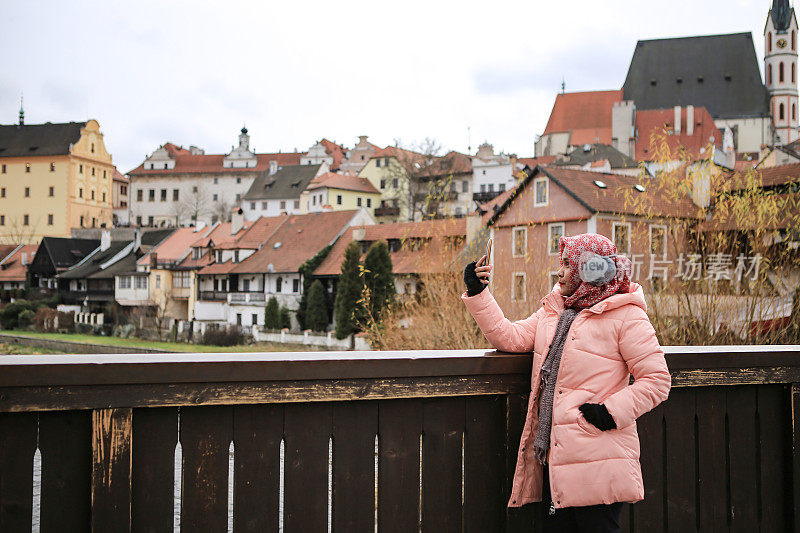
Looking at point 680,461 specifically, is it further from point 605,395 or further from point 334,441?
point 334,441

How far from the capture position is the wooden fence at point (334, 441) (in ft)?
6.43

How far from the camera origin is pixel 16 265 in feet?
190

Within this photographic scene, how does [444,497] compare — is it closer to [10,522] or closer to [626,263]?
[626,263]

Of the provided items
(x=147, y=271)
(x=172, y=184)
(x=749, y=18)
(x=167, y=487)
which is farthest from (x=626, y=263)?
(x=172, y=184)

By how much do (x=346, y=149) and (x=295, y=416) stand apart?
95.9 m

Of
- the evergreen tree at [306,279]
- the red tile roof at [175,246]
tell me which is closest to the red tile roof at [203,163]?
the red tile roof at [175,246]

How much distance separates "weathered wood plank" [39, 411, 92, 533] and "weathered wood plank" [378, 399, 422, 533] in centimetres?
85

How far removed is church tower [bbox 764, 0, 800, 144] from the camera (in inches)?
2942

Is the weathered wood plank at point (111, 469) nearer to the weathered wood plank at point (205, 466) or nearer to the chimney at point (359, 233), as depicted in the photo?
the weathered wood plank at point (205, 466)

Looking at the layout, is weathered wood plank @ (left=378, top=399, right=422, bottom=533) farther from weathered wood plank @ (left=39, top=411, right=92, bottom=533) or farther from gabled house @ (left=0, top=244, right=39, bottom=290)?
gabled house @ (left=0, top=244, right=39, bottom=290)

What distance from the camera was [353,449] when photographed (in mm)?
2244

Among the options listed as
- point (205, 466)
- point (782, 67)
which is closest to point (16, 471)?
point (205, 466)

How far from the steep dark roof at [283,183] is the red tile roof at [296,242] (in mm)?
30126

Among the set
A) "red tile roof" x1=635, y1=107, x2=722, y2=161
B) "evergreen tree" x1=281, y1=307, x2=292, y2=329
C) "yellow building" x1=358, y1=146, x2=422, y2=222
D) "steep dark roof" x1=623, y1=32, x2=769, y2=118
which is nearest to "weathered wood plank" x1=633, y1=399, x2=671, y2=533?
"evergreen tree" x1=281, y1=307, x2=292, y2=329
